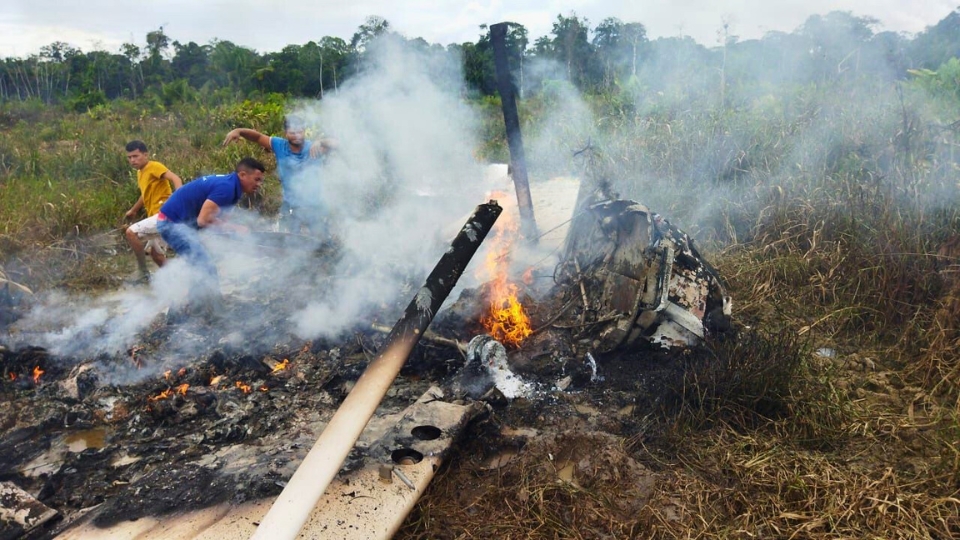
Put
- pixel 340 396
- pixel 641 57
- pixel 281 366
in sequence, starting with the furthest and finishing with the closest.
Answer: pixel 641 57
pixel 281 366
pixel 340 396

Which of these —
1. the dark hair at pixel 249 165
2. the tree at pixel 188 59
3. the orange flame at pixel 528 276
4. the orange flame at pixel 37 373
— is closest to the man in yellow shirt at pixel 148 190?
the dark hair at pixel 249 165

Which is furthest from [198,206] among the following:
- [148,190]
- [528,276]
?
[528,276]

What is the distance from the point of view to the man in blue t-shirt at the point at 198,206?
607cm

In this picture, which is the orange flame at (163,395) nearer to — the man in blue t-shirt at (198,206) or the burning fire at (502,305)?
the man in blue t-shirt at (198,206)

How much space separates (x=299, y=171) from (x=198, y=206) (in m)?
1.68

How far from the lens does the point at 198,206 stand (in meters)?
6.20

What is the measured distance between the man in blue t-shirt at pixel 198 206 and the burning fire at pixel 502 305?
2.74m

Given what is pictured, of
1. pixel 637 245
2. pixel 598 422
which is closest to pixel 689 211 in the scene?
pixel 637 245

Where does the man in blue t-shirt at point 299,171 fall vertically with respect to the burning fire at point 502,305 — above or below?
above

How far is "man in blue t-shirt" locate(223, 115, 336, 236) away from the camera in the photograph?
7.57 m

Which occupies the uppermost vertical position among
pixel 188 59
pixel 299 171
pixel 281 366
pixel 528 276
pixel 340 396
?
pixel 188 59

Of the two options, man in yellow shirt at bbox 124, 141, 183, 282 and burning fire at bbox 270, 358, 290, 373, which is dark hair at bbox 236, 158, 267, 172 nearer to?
man in yellow shirt at bbox 124, 141, 183, 282

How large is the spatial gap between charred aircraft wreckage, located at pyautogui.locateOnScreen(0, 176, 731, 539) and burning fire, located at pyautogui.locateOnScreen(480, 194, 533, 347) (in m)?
0.02

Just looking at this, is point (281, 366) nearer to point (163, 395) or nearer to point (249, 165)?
point (163, 395)
